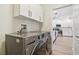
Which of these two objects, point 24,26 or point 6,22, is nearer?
point 6,22

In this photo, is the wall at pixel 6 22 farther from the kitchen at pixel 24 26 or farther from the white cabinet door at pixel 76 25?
the white cabinet door at pixel 76 25

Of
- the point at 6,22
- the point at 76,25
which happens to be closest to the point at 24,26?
the point at 6,22

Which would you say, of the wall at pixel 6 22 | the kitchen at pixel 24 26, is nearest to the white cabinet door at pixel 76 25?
the kitchen at pixel 24 26

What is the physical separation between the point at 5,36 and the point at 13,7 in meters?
0.44

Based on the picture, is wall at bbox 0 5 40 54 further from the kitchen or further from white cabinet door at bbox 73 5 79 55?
white cabinet door at bbox 73 5 79 55

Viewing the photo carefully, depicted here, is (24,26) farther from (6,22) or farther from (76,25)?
(76,25)

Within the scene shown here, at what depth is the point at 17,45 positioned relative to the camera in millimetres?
1027

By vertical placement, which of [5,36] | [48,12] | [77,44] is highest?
[48,12]

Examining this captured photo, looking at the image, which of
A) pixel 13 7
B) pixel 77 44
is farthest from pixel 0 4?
pixel 77 44

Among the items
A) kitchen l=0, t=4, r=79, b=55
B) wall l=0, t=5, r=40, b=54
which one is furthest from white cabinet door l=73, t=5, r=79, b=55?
wall l=0, t=5, r=40, b=54
